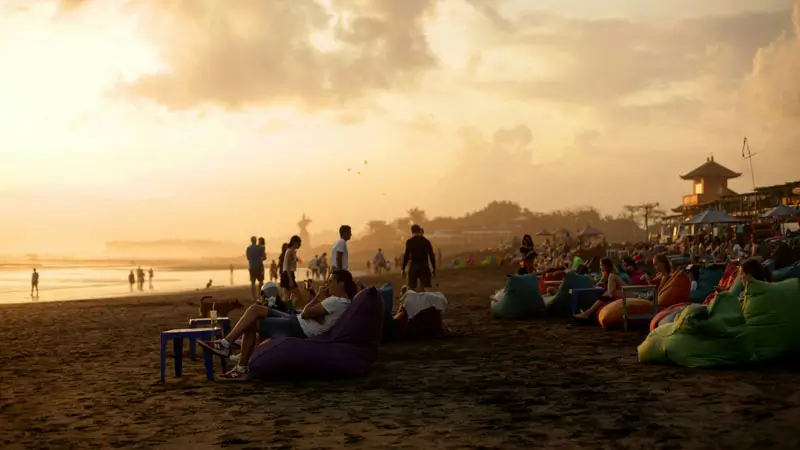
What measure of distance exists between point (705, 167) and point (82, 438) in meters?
52.9

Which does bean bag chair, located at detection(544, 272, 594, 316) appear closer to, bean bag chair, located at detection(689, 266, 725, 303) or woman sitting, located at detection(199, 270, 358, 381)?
bean bag chair, located at detection(689, 266, 725, 303)

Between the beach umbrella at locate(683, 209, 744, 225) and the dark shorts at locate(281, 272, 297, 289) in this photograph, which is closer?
the dark shorts at locate(281, 272, 297, 289)

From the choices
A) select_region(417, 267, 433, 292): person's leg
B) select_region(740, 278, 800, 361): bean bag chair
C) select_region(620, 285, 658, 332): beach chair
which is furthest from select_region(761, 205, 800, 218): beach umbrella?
select_region(740, 278, 800, 361): bean bag chair

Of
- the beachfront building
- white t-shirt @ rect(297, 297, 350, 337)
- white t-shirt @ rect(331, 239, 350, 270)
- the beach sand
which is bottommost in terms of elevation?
the beach sand

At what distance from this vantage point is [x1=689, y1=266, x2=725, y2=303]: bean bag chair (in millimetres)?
12547

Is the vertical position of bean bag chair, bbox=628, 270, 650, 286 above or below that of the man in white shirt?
below

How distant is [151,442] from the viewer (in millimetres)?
4953

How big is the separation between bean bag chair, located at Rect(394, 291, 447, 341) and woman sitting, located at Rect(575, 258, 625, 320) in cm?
237

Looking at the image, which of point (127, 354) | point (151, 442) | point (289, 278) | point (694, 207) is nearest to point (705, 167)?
point (694, 207)

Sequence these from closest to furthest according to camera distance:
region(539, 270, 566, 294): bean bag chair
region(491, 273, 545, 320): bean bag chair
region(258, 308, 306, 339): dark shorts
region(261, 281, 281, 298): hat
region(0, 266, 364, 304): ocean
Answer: region(258, 308, 306, 339): dark shorts, region(261, 281, 281, 298): hat, region(491, 273, 545, 320): bean bag chair, region(539, 270, 566, 294): bean bag chair, region(0, 266, 364, 304): ocean

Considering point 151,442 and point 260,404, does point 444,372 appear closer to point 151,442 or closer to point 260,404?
point 260,404

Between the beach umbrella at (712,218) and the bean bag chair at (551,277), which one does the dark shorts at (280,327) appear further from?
the beach umbrella at (712,218)

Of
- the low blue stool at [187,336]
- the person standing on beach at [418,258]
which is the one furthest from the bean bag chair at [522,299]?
the low blue stool at [187,336]

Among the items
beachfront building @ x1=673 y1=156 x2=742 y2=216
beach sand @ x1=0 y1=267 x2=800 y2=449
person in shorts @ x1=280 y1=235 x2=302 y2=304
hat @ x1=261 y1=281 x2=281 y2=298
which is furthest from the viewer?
beachfront building @ x1=673 y1=156 x2=742 y2=216
